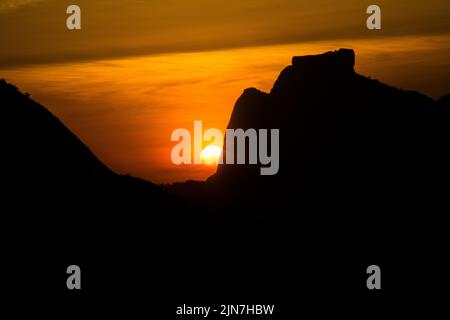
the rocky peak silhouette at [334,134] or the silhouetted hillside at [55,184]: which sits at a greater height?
the rocky peak silhouette at [334,134]

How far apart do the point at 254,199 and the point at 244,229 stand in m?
77.1

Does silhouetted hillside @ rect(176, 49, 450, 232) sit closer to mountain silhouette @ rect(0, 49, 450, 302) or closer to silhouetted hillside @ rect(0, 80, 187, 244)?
mountain silhouette @ rect(0, 49, 450, 302)

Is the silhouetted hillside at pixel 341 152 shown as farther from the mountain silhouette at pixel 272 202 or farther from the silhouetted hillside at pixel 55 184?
the silhouetted hillside at pixel 55 184

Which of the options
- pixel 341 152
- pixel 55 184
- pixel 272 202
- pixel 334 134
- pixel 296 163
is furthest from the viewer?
pixel 334 134

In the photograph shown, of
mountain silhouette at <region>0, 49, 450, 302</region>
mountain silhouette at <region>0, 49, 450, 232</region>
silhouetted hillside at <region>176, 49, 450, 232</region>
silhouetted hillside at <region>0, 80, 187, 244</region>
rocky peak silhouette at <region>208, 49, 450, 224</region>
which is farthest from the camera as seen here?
rocky peak silhouette at <region>208, 49, 450, 224</region>

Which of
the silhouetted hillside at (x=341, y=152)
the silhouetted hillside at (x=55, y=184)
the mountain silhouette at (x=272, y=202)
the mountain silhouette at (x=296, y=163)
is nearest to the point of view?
the silhouetted hillside at (x=55, y=184)

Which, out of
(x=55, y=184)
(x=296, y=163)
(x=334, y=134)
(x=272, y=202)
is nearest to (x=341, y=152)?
(x=296, y=163)

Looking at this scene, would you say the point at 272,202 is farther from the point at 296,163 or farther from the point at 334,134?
the point at 334,134

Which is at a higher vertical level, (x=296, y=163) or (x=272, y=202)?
(x=296, y=163)

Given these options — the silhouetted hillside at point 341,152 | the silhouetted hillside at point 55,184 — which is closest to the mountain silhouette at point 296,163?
the silhouetted hillside at point 55,184

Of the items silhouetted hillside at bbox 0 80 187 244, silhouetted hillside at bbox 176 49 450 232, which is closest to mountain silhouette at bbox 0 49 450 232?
silhouetted hillside at bbox 0 80 187 244

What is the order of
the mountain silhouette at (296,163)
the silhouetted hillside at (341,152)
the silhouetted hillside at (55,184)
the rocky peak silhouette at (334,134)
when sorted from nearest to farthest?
the silhouetted hillside at (55,184)
the mountain silhouette at (296,163)
the silhouetted hillside at (341,152)
the rocky peak silhouette at (334,134)

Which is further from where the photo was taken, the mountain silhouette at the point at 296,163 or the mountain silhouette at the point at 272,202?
the mountain silhouette at the point at 296,163

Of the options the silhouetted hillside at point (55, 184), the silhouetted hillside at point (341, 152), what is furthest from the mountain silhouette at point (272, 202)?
the silhouetted hillside at point (341, 152)
